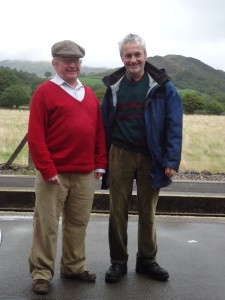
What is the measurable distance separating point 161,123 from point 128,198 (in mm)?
761

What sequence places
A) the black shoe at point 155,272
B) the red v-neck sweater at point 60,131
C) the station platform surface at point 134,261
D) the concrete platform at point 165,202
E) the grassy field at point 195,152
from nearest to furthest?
the red v-neck sweater at point 60,131
the station platform surface at point 134,261
the black shoe at point 155,272
the concrete platform at point 165,202
the grassy field at point 195,152

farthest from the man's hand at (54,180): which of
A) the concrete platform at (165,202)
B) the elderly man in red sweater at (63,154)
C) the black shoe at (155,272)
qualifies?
the concrete platform at (165,202)

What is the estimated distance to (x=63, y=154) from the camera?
4.00 metres

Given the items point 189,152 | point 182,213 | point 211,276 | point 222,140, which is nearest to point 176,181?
point 182,213

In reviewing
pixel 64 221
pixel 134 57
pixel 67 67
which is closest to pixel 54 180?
pixel 64 221

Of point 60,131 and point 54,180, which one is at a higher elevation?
→ point 60,131

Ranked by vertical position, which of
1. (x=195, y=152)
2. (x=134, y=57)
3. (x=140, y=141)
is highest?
(x=134, y=57)

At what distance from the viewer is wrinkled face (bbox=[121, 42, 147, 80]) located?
409 cm

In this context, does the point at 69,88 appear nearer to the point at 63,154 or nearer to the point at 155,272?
the point at 63,154

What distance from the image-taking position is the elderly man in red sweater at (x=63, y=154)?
391 centimetres

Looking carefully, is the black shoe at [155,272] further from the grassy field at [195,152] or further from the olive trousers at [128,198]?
the grassy field at [195,152]

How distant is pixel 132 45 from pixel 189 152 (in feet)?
42.6

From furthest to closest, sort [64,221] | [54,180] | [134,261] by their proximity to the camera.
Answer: [134,261]
[64,221]
[54,180]

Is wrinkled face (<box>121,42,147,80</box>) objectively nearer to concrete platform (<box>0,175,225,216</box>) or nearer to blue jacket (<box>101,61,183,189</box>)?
blue jacket (<box>101,61,183,189</box>)
